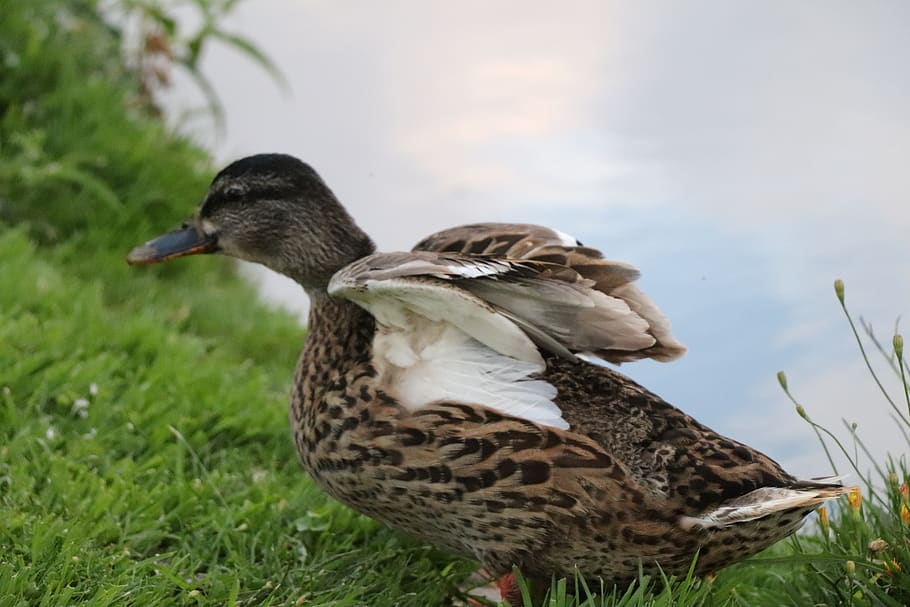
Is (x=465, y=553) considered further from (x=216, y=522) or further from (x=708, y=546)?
(x=216, y=522)

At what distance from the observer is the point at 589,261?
2879 millimetres

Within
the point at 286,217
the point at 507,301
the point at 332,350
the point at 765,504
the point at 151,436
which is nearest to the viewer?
the point at 765,504

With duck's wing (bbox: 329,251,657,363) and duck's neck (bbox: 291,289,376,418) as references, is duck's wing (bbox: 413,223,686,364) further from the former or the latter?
duck's neck (bbox: 291,289,376,418)

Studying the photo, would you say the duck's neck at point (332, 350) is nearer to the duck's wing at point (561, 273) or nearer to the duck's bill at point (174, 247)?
the duck's wing at point (561, 273)

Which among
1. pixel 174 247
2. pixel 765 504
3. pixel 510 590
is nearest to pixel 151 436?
pixel 174 247

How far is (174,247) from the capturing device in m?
3.59

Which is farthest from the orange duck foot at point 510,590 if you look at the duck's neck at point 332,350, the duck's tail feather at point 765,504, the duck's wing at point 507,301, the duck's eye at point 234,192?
the duck's eye at point 234,192

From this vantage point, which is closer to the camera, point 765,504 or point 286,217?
point 765,504

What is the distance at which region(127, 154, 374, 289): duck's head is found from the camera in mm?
3480

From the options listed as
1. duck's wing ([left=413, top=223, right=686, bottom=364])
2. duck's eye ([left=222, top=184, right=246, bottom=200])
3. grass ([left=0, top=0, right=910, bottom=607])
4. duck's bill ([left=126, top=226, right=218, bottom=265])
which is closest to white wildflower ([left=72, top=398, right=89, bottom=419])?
grass ([left=0, top=0, right=910, bottom=607])

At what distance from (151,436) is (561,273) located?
1831 millimetres

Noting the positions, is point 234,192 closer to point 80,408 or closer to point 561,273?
point 80,408

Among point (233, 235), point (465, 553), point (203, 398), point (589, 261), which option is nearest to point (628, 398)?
point (589, 261)

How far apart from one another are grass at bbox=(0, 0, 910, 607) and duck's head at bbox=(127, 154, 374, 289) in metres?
0.72
